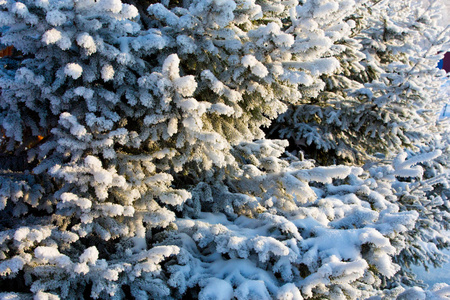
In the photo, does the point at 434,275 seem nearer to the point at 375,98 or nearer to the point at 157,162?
the point at 375,98

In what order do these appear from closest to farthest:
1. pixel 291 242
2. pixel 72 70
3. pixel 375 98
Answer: pixel 72 70 < pixel 291 242 < pixel 375 98

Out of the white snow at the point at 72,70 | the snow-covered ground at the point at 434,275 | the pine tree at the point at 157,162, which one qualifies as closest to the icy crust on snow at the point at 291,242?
the pine tree at the point at 157,162

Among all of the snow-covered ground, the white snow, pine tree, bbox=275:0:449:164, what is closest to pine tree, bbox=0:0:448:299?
the white snow

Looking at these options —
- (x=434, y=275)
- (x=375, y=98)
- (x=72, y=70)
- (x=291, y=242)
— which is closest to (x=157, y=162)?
(x=72, y=70)

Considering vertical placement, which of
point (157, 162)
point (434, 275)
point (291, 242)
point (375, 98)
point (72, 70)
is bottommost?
point (434, 275)

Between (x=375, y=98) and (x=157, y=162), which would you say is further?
(x=375, y=98)

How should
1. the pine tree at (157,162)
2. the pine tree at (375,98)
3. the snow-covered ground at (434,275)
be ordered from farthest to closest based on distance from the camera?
the snow-covered ground at (434,275) → the pine tree at (375,98) → the pine tree at (157,162)

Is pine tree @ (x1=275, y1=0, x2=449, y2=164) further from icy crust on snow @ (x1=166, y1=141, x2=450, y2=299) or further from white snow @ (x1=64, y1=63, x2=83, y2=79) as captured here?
white snow @ (x1=64, y1=63, x2=83, y2=79)

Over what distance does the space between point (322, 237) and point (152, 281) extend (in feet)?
4.31

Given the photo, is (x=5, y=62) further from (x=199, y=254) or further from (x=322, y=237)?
(x=322, y=237)

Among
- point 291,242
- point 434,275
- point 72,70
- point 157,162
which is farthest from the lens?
point 434,275

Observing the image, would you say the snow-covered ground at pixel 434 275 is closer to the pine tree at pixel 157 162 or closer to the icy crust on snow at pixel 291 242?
the icy crust on snow at pixel 291 242

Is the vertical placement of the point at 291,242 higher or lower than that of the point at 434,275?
higher

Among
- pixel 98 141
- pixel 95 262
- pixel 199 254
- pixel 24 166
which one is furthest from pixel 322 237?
pixel 24 166
